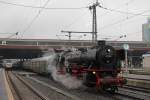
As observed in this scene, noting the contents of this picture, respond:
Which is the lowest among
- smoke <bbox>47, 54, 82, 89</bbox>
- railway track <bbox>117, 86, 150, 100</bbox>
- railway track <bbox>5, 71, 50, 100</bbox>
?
railway track <bbox>5, 71, 50, 100</bbox>

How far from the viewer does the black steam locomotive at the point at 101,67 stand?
2162cm

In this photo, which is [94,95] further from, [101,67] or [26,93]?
[26,93]

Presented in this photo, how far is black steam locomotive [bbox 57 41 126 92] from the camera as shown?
2162 centimetres

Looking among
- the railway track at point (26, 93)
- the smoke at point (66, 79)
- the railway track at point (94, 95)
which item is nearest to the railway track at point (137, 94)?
the railway track at point (94, 95)

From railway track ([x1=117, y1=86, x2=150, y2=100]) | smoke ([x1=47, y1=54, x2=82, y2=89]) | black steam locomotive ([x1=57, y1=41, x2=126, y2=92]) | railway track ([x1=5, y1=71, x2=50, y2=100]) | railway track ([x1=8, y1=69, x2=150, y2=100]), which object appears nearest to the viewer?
railway track ([x1=117, y1=86, x2=150, y2=100])

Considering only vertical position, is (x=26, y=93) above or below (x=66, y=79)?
below

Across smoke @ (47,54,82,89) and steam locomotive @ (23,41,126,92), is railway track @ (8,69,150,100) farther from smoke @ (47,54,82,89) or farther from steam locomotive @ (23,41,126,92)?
smoke @ (47,54,82,89)

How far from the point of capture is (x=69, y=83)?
2669 centimetres

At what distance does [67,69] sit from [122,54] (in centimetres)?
526

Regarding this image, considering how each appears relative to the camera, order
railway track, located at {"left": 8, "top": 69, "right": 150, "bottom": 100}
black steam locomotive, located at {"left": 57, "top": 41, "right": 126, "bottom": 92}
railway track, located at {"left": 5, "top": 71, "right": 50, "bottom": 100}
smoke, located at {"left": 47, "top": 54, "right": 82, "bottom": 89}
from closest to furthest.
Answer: railway track, located at {"left": 8, "top": 69, "right": 150, "bottom": 100}, railway track, located at {"left": 5, "top": 71, "right": 50, "bottom": 100}, black steam locomotive, located at {"left": 57, "top": 41, "right": 126, "bottom": 92}, smoke, located at {"left": 47, "top": 54, "right": 82, "bottom": 89}

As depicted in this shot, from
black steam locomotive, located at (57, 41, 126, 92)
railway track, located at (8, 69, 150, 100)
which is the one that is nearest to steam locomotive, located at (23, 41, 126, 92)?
black steam locomotive, located at (57, 41, 126, 92)

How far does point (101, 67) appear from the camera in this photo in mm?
22406

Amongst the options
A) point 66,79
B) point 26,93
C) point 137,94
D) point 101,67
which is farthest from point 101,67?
point 66,79

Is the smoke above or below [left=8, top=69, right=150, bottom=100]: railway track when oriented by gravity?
above
